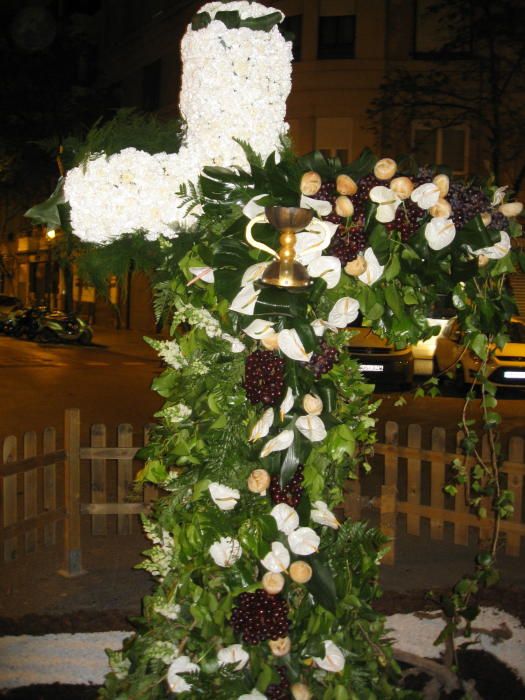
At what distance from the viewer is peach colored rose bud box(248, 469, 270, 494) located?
2.37 m

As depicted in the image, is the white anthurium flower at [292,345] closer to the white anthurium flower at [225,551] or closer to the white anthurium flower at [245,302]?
the white anthurium flower at [245,302]

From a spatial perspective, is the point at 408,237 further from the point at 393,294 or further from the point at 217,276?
the point at 217,276

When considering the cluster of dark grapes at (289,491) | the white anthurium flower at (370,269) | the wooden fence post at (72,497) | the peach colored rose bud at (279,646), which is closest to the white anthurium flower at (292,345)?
the white anthurium flower at (370,269)

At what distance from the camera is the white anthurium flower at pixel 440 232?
7.69 feet

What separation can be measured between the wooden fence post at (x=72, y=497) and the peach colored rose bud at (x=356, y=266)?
11.5ft

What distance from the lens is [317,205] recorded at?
2.33 meters

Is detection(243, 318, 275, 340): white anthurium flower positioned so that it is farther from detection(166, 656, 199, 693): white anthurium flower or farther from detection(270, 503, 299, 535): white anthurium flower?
detection(166, 656, 199, 693): white anthurium flower

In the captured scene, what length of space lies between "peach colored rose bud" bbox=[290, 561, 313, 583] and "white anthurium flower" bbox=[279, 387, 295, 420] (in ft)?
1.55

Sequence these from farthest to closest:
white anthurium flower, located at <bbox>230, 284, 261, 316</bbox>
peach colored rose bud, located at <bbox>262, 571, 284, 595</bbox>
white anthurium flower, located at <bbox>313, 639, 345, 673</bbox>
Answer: white anthurium flower, located at <bbox>313, 639, 345, 673</bbox> → peach colored rose bud, located at <bbox>262, 571, 284, 595</bbox> → white anthurium flower, located at <bbox>230, 284, 261, 316</bbox>

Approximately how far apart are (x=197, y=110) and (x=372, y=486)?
593 cm

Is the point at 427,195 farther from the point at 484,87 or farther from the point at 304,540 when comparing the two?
the point at 484,87

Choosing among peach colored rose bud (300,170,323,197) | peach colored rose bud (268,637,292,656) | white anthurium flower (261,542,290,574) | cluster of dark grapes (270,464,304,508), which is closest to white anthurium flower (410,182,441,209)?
peach colored rose bud (300,170,323,197)

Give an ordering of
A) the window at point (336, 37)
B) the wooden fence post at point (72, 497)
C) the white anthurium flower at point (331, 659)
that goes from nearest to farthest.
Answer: the white anthurium flower at point (331, 659), the wooden fence post at point (72, 497), the window at point (336, 37)

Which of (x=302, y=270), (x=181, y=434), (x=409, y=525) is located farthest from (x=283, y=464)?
(x=409, y=525)
